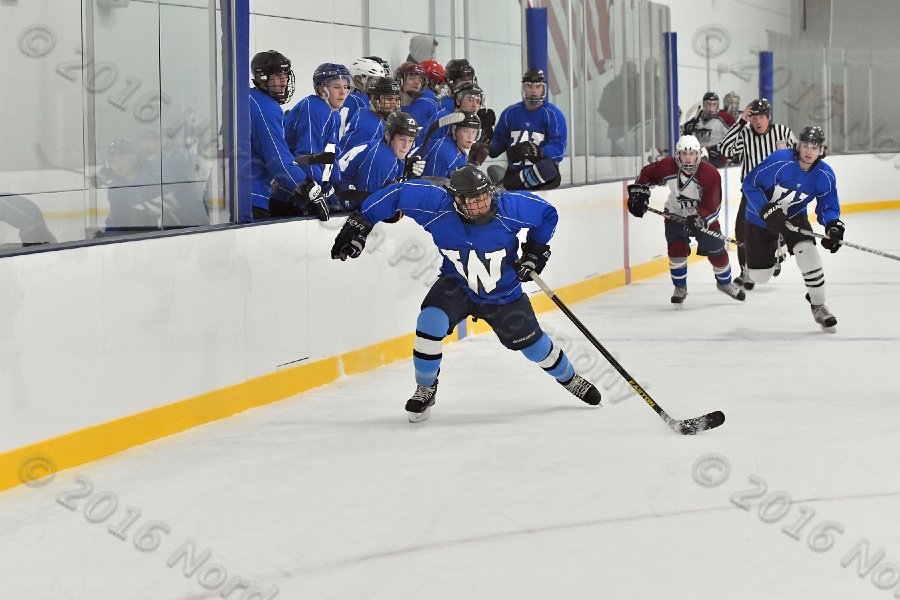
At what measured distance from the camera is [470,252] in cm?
466

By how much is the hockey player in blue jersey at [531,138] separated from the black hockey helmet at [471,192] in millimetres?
3240

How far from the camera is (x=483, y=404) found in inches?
200

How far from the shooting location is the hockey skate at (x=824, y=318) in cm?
675

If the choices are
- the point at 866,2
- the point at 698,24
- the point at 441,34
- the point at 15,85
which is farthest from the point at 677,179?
the point at 866,2

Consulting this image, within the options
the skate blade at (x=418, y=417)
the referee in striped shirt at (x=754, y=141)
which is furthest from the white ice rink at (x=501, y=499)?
the referee in striped shirt at (x=754, y=141)

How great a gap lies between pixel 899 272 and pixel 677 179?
2.55 meters

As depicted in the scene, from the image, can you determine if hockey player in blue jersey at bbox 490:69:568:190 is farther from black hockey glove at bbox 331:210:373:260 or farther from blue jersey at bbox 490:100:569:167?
black hockey glove at bbox 331:210:373:260

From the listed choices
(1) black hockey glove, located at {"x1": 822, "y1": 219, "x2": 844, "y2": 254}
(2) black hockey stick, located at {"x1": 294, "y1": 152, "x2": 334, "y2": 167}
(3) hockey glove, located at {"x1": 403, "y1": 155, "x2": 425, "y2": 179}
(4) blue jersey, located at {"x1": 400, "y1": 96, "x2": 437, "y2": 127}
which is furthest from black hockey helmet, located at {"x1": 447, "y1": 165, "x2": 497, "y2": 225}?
(1) black hockey glove, located at {"x1": 822, "y1": 219, "x2": 844, "y2": 254}

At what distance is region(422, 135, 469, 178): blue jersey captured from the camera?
6430 millimetres

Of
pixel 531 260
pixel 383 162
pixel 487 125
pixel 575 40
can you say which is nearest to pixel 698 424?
pixel 531 260

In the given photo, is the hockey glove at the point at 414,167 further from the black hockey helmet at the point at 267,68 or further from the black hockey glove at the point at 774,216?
the black hockey glove at the point at 774,216

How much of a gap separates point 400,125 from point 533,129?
216 cm

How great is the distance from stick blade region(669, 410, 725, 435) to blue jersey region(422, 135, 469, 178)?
92.5 inches

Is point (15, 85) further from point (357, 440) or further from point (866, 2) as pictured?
point (866, 2)
